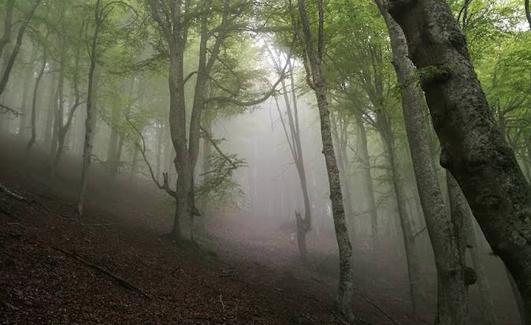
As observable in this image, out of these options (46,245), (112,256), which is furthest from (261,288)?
(46,245)

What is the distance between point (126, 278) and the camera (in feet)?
24.6

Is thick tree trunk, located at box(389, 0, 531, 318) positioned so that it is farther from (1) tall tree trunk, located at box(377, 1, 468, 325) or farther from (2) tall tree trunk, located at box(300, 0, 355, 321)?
(2) tall tree trunk, located at box(300, 0, 355, 321)

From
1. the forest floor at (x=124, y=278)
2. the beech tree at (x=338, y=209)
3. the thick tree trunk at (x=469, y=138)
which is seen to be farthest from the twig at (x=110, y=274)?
the thick tree trunk at (x=469, y=138)

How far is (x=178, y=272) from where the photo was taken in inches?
358

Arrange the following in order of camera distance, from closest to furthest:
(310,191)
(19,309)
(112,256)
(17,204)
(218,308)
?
(19,309)
(218,308)
(112,256)
(17,204)
(310,191)

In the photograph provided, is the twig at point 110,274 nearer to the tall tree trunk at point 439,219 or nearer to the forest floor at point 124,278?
the forest floor at point 124,278

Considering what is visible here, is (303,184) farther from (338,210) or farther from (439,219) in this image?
(439,219)

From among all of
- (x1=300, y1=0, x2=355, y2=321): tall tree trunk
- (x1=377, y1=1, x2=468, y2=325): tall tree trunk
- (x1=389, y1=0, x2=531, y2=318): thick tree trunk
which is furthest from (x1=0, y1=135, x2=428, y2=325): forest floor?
(x1=389, y1=0, x2=531, y2=318): thick tree trunk

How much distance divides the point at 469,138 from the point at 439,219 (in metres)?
5.77

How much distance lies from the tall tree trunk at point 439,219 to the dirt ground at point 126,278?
236 cm

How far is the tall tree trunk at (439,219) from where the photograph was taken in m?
7.17

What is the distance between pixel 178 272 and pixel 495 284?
1929 cm

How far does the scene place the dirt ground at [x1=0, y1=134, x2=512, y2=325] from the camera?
5.76 metres

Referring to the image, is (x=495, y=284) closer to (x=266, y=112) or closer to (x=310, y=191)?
(x=310, y=191)
